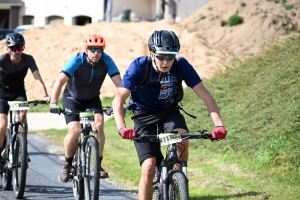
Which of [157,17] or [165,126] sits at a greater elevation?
[157,17]

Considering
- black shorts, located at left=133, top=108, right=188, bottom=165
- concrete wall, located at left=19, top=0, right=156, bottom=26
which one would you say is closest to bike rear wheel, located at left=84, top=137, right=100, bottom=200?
black shorts, located at left=133, top=108, right=188, bottom=165

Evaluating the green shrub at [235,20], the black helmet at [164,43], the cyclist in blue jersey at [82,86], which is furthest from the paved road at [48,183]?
the green shrub at [235,20]

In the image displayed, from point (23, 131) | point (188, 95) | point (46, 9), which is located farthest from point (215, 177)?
point (46, 9)

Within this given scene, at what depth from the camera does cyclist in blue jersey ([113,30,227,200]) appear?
22.2 ft

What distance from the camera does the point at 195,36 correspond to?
33.8 m

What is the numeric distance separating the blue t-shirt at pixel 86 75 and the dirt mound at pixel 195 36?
68.3 ft

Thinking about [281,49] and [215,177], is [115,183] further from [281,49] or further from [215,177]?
[281,49]

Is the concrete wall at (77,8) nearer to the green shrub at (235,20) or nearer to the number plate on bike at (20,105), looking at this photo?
the green shrub at (235,20)

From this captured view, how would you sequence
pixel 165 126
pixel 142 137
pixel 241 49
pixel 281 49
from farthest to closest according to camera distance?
pixel 241 49, pixel 281 49, pixel 165 126, pixel 142 137

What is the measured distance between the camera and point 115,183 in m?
11.0

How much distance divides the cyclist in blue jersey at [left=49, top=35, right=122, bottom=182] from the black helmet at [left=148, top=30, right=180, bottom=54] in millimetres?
2503

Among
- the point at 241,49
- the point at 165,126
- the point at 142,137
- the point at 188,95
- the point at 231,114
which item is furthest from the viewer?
the point at 241,49

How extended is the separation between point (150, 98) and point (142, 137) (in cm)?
77

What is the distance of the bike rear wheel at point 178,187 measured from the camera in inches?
241
